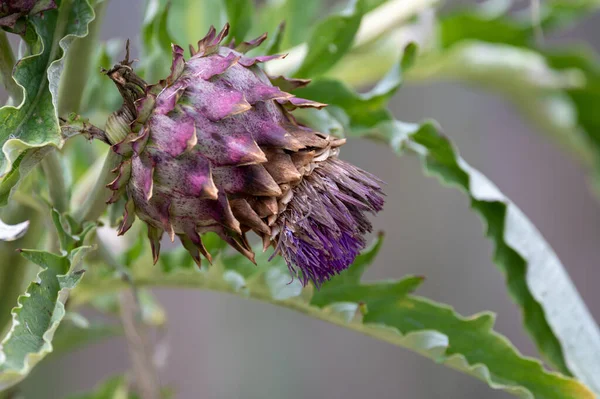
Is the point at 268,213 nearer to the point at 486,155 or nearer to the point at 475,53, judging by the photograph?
the point at 475,53

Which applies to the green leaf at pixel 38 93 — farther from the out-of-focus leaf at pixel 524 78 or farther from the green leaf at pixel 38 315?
the out-of-focus leaf at pixel 524 78

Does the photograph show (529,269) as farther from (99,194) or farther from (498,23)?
(498,23)

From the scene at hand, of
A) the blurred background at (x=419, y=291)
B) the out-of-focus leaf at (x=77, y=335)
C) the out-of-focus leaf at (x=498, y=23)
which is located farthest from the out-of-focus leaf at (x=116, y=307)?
the blurred background at (x=419, y=291)

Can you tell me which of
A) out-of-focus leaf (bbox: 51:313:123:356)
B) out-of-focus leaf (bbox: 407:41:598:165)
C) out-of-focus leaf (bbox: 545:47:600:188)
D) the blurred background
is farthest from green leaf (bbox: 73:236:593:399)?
the blurred background

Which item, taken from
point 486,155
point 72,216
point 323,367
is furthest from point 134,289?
point 486,155

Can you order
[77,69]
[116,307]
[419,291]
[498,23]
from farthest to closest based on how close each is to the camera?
[419,291] → [498,23] → [116,307] → [77,69]

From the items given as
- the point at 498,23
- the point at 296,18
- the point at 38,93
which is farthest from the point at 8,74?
the point at 498,23

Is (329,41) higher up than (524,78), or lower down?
higher up
